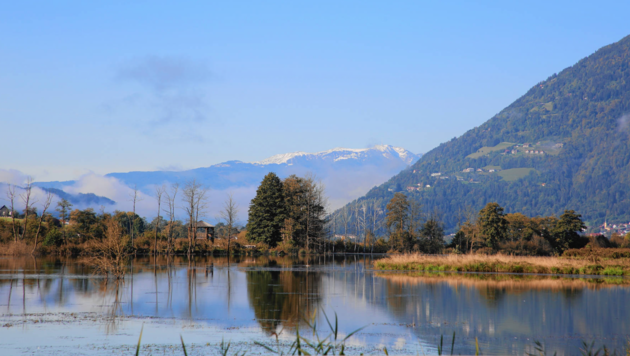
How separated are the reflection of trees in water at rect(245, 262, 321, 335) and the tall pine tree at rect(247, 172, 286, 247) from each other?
46.1m

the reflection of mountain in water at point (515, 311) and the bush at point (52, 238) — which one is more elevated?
the bush at point (52, 238)

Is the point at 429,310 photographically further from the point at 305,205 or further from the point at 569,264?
the point at 305,205

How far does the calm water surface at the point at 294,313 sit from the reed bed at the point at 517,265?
5.83 meters

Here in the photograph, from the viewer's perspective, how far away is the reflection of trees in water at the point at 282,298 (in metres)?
19.3

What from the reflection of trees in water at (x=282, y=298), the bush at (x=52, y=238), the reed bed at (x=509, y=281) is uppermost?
the bush at (x=52, y=238)

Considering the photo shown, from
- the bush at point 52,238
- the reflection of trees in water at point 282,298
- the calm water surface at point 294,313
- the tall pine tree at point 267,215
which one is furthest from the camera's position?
the tall pine tree at point 267,215

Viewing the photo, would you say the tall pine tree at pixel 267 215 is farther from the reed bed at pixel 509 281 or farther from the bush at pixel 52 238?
the reed bed at pixel 509 281

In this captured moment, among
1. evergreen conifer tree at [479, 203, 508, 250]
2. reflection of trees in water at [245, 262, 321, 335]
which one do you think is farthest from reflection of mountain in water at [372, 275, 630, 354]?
evergreen conifer tree at [479, 203, 508, 250]

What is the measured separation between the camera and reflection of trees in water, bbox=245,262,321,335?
19348 mm

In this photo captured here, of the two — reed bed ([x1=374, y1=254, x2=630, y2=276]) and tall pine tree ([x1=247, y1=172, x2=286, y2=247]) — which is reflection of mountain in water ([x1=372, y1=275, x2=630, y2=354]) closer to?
reed bed ([x1=374, y1=254, x2=630, y2=276])

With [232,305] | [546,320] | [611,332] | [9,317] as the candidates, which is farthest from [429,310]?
[9,317]

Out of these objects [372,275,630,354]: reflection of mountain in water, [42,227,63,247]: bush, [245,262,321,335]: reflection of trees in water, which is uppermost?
[42,227,63,247]: bush

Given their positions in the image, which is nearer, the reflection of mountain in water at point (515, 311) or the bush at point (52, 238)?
the reflection of mountain in water at point (515, 311)

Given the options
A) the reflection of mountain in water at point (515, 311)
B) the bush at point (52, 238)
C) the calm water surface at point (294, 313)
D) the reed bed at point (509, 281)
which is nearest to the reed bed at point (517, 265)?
the reed bed at point (509, 281)
